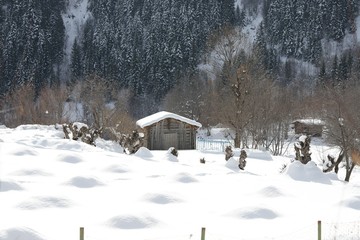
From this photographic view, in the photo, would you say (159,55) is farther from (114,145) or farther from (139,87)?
(114,145)

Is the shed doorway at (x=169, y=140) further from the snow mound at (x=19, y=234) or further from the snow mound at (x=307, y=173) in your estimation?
the snow mound at (x=19, y=234)

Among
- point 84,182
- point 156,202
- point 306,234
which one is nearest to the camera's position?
point 306,234

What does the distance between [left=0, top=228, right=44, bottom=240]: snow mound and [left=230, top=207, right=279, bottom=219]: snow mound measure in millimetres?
4373

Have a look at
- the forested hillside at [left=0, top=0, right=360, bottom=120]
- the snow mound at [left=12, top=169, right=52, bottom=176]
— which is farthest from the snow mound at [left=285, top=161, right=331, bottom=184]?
the forested hillside at [left=0, top=0, right=360, bottom=120]

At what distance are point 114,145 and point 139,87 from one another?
5212cm

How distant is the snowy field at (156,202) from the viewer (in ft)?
23.9

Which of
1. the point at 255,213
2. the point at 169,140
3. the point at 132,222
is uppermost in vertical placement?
the point at 132,222

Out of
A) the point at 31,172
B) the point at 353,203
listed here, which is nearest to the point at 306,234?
the point at 353,203

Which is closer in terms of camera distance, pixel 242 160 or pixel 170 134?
pixel 242 160

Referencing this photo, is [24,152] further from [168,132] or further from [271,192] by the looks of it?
[168,132]

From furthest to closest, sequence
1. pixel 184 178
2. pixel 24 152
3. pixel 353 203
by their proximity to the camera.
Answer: pixel 24 152, pixel 184 178, pixel 353 203

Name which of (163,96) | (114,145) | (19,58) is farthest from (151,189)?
(19,58)

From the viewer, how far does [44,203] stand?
8.30 m

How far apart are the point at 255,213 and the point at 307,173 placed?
6249mm
